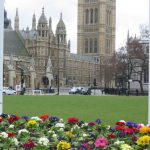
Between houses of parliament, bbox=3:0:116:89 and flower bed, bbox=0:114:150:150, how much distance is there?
73.4m

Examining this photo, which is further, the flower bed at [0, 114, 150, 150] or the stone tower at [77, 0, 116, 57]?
the stone tower at [77, 0, 116, 57]

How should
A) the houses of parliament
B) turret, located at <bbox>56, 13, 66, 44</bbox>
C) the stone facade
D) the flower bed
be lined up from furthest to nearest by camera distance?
turret, located at <bbox>56, 13, 66, 44</bbox> → the houses of parliament → the stone facade → the flower bed

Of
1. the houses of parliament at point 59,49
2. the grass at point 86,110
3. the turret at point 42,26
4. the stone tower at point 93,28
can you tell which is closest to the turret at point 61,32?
the houses of parliament at point 59,49

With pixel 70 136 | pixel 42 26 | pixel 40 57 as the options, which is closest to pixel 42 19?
pixel 42 26

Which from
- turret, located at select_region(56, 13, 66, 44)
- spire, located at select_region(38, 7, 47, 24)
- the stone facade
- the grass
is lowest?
the grass

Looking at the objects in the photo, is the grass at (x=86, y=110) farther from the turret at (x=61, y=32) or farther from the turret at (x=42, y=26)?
the turret at (x=61, y=32)

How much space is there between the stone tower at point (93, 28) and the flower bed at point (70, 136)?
12415cm

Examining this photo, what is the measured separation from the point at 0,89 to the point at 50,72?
93217 mm

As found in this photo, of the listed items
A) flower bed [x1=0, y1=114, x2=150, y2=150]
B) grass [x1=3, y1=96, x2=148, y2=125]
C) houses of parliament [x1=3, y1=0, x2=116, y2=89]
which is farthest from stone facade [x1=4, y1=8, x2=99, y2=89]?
flower bed [x1=0, y1=114, x2=150, y2=150]

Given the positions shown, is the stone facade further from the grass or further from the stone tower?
the grass

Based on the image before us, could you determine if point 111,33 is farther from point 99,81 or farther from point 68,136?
point 68,136

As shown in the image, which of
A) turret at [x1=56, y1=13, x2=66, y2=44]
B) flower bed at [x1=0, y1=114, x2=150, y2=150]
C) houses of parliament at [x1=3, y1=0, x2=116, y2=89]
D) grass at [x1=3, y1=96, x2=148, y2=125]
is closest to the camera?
flower bed at [x1=0, y1=114, x2=150, y2=150]

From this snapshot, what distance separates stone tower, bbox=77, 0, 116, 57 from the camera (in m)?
134

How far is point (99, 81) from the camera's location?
400ft
